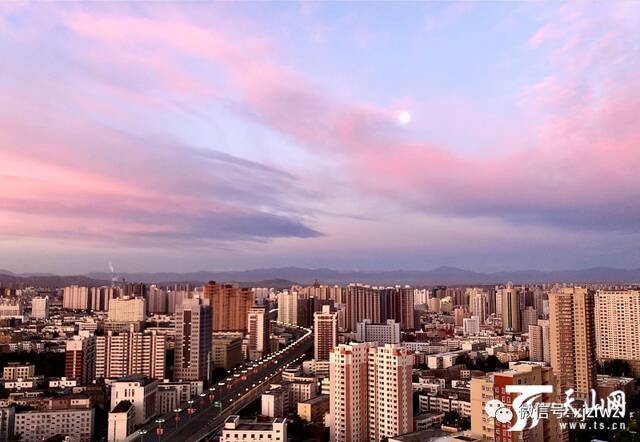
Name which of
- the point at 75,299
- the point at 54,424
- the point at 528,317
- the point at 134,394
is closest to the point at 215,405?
the point at 134,394

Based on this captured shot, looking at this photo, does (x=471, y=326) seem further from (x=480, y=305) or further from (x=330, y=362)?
(x=330, y=362)

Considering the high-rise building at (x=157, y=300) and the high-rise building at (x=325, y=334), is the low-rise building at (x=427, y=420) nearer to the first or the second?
the high-rise building at (x=325, y=334)

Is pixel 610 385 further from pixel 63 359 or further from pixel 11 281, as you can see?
pixel 11 281

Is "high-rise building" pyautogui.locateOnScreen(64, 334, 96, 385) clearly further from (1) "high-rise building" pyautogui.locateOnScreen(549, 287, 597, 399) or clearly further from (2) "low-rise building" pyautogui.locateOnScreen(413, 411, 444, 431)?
(1) "high-rise building" pyautogui.locateOnScreen(549, 287, 597, 399)

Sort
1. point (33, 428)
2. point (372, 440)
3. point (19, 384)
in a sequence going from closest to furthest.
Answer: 1. point (372, 440)
2. point (33, 428)
3. point (19, 384)

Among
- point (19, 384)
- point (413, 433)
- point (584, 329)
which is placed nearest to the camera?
point (413, 433)

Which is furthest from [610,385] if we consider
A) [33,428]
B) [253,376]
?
[33,428]
